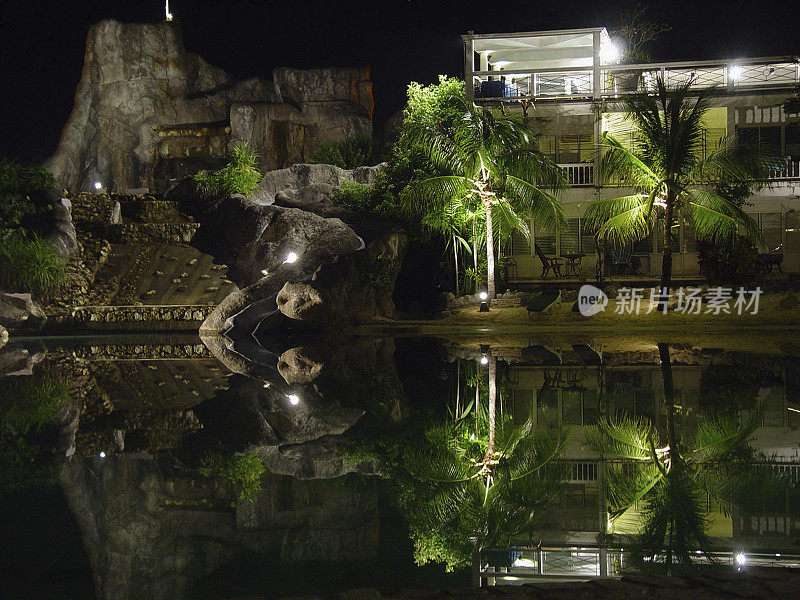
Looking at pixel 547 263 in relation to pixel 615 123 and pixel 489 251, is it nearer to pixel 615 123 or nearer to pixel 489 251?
pixel 489 251

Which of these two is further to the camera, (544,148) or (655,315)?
(544,148)

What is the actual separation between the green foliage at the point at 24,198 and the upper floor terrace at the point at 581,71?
1464 cm

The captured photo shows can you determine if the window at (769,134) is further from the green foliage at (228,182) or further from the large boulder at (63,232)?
the large boulder at (63,232)

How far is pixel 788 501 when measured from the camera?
3.99 meters

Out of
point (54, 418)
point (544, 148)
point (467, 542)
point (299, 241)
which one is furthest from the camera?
point (544, 148)

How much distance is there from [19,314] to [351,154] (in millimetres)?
15985

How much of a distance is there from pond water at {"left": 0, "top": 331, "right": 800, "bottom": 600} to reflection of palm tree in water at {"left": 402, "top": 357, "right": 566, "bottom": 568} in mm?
20

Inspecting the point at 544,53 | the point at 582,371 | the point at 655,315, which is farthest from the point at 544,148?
the point at 582,371

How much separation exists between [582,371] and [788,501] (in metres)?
6.00

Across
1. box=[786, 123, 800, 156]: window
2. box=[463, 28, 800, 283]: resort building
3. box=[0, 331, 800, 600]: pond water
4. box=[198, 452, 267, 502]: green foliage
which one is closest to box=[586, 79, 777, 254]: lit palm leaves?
box=[463, 28, 800, 283]: resort building

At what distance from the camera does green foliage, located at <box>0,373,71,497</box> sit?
15.5ft

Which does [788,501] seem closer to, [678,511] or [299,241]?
[678,511]

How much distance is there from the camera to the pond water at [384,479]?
3191 millimetres

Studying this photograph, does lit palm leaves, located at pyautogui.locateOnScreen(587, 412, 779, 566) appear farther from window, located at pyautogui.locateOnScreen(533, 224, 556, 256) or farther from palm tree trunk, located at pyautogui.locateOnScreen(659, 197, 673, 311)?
window, located at pyautogui.locateOnScreen(533, 224, 556, 256)
